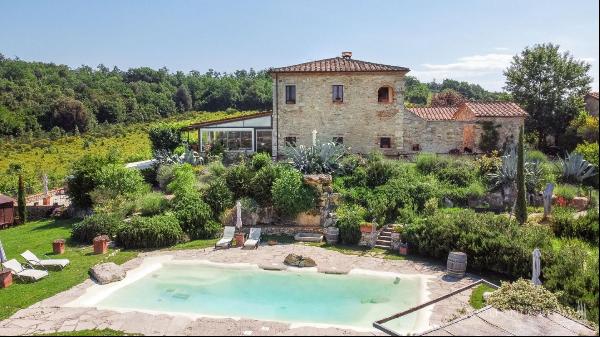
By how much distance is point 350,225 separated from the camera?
59.6 feet

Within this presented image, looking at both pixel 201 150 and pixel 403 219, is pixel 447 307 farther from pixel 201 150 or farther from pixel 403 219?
pixel 201 150

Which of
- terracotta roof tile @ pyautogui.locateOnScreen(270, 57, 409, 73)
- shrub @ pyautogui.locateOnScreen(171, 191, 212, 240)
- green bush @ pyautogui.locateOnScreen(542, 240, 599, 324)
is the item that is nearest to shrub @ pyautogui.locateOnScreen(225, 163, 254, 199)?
shrub @ pyautogui.locateOnScreen(171, 191, 212, 240)

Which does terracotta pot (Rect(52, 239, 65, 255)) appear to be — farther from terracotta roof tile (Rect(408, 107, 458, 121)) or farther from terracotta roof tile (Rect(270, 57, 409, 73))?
terracotta roof tile (Rect(408, 107, 458, 121))

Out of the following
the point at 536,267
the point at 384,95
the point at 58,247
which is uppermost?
the point at 384,95

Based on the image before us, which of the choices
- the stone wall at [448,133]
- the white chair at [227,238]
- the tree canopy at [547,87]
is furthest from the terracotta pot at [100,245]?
the tree canopy at [547,87]

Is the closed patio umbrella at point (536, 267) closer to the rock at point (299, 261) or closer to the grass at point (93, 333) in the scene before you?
the rock at point (299, 261)

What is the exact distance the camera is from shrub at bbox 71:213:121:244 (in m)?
19.3

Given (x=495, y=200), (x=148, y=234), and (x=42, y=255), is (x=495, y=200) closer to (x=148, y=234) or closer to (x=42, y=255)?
(x=148, y=234)

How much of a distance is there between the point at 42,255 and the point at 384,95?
1887 centimetres

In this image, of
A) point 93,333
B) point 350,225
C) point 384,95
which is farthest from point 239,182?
point 93,333

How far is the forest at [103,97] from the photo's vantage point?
196 ft

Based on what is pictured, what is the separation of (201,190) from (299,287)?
919 cm

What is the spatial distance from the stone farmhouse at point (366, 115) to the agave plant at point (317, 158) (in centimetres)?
371

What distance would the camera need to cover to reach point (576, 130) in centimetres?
2578
